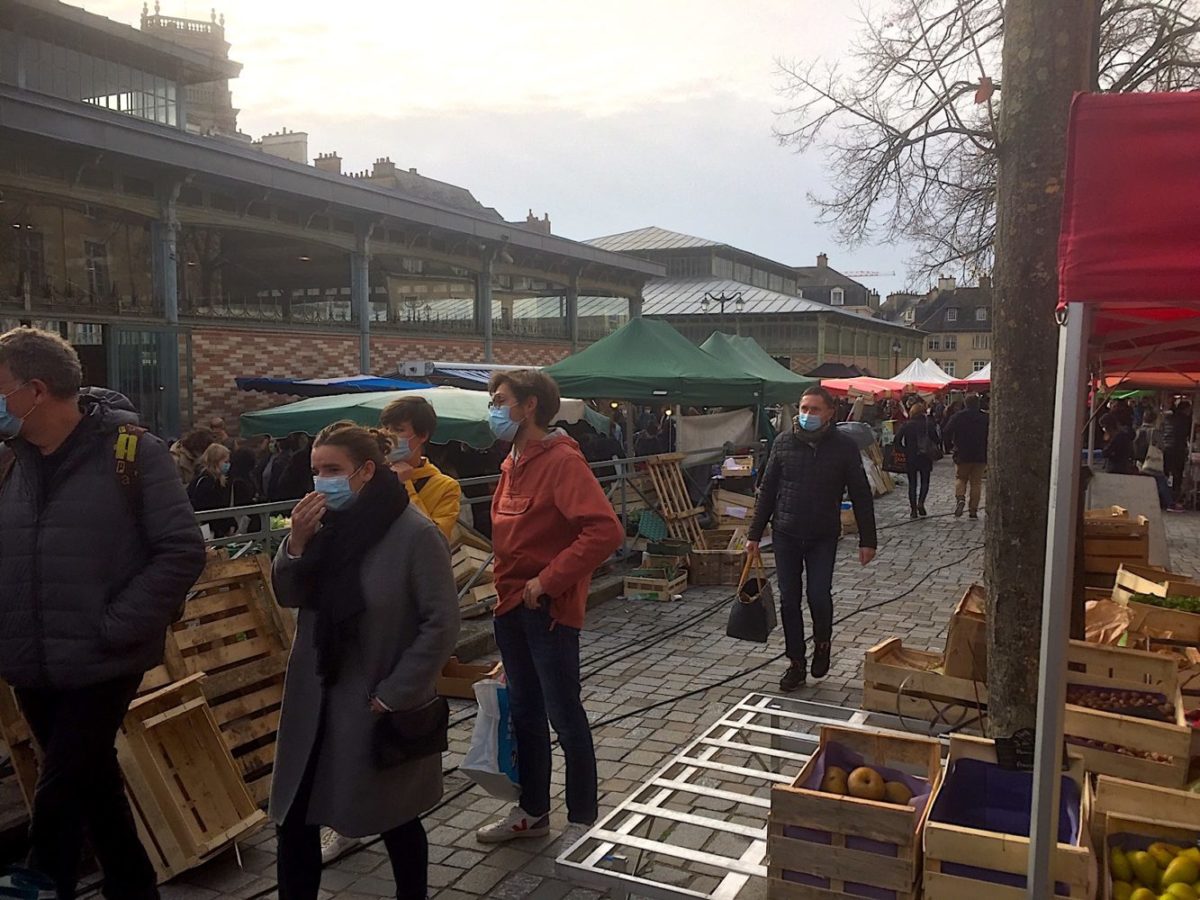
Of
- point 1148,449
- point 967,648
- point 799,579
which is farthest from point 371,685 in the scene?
point 1148,449

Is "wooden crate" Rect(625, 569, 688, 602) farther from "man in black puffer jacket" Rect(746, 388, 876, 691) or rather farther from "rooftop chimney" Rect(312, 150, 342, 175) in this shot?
"rooftop chimney" Rect(312, 150, 342, 175)

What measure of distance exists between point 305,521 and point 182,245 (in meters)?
15.8

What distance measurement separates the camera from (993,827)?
9.48 ft

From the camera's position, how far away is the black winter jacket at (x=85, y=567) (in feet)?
9.49

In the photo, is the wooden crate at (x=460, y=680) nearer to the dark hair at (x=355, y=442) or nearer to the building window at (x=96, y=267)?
the dark hair at (x=355, y=442)

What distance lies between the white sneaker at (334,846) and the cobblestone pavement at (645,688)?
0.04 meters

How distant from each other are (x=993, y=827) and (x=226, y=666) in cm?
351

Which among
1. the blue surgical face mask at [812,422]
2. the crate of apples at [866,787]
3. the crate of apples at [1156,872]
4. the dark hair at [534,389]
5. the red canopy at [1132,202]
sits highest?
the red canopy at [1132,202]

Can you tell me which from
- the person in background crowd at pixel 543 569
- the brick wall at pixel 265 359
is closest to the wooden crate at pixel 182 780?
the person in background crowd at pixel 543 569

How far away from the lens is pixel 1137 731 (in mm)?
3445

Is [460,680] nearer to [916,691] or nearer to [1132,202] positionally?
[916,691]

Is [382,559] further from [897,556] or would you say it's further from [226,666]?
[897,556]

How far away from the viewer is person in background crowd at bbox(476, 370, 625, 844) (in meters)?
3.73

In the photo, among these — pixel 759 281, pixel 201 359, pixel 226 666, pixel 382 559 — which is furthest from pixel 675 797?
pixel 759 281
